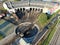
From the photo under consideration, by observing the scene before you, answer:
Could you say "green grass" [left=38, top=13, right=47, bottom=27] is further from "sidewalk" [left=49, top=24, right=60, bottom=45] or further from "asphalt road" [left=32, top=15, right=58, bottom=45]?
"sidewalk" [left=49, top=24, right=60, bottom=45]

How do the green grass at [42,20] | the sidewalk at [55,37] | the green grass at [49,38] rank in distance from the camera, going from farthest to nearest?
the green grass at [42,20] → the sidewalk at [55,37] → the green grass at [49,38]

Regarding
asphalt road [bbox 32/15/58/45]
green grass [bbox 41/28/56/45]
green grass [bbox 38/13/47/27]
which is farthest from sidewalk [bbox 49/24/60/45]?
green grass [bbox 38/13/47/27]

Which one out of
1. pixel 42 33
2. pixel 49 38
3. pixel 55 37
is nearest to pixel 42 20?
pixel 42 33

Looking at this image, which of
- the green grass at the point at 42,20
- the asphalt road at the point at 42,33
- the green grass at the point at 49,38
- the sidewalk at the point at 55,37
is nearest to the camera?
the green grass at the point at 49,38

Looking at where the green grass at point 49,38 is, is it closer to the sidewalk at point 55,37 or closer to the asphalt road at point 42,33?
the sidewalk at point 55,37

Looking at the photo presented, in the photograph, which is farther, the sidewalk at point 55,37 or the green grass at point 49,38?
the sidewalk at point 55,37

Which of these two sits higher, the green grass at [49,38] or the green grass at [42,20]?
the green grass at [49,38]

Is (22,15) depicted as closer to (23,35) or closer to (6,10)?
(6,10)

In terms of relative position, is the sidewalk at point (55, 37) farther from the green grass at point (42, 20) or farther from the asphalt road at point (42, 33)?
the green grass at point (42, 20)

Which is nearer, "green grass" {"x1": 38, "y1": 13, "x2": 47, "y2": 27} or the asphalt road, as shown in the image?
the asphalt road

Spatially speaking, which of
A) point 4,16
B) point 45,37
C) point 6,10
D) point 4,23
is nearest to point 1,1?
point 6,10

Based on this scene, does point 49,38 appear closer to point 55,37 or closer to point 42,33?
point 55,37

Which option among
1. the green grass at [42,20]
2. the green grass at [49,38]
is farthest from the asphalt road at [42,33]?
the green grass at [42,20]
